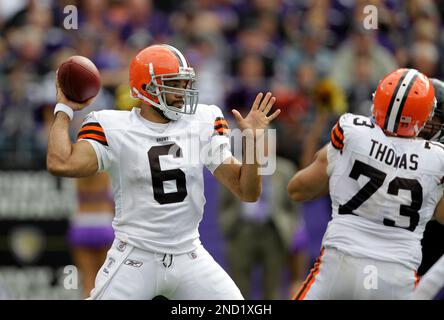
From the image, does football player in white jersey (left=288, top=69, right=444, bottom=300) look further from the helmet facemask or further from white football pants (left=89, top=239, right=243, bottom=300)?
the helmet facemask

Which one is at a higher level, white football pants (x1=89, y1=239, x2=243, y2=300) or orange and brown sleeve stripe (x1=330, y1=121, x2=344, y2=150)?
orange and brown sleeve stripe (x1=330, y1=121, x2=344, y2=150)

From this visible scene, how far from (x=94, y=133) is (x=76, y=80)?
14.2 inches

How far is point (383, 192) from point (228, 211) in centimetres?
451

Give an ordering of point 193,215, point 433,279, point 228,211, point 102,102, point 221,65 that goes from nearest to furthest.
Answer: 1. point 433,279
2. point 193,215
3. point 228,211
4. point 102,102
5. point 221,65

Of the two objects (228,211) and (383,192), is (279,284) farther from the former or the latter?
(383,192)

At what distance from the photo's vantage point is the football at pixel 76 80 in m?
5.73

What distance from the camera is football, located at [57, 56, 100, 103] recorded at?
5727 mm

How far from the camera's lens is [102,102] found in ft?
35.2

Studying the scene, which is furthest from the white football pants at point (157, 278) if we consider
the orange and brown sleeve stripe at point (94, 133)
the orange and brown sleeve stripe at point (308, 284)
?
the orange and brown sleeve stripe at point (94, 133)

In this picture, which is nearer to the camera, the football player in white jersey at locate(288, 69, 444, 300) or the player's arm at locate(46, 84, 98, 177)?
the player's arm at locate(46, 84, 98, 177)

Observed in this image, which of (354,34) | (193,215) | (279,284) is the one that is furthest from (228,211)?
(193,215)

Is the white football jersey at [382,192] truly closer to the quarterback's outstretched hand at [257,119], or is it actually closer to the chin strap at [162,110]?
the quarterback's outstretched hand at [257,119]

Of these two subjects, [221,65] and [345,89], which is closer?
[345,89]

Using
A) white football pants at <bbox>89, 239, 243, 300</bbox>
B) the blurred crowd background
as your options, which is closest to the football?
white football pants at <bbox>89, 239, 243, 300</bbox>
